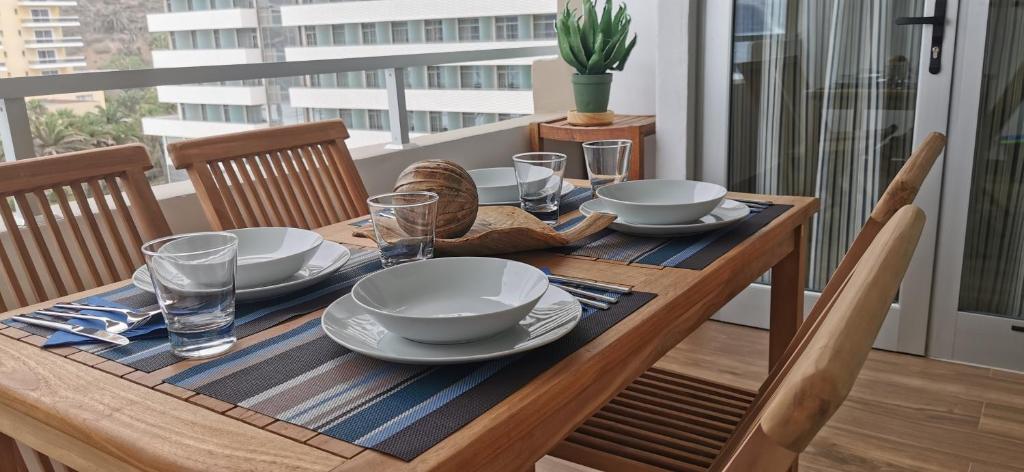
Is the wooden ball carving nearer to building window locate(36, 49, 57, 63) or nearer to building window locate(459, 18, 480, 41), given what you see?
building window locate(459, 18, 480, 41)

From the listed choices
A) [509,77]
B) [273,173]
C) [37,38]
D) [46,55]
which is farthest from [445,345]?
[37,38]

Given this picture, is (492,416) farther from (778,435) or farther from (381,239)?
(381,239)

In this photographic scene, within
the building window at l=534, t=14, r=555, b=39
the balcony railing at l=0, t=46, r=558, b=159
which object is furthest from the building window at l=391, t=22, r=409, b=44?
the balcony railing at l=0, t=46, r=558, b=159

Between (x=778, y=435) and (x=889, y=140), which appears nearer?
(x=778, y=435)

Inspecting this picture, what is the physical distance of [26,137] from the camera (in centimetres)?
177

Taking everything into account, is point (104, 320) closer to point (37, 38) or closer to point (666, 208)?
point (666, 208)

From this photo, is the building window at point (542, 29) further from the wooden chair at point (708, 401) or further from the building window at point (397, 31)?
the building window at point (397, 31)

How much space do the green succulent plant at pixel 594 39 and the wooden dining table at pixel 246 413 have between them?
181 centimetres

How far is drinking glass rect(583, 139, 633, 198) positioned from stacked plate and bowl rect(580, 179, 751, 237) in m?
0.03

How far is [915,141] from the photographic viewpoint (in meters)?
2.49

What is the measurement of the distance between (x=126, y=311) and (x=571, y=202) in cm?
90

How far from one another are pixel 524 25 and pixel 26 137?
11.3 ft

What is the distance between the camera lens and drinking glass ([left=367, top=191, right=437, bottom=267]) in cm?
111

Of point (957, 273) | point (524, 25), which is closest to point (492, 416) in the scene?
point (957, 273)
